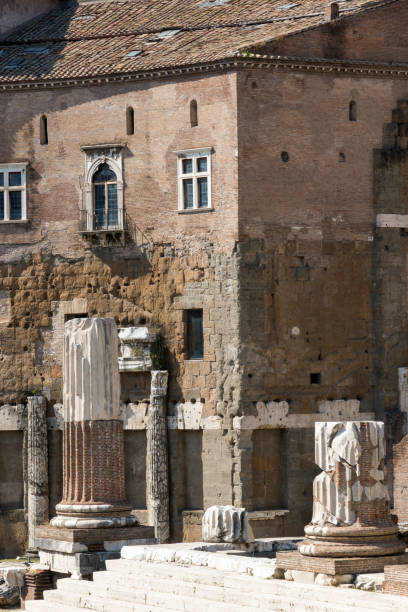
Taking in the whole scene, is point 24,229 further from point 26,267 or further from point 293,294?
point 293,294

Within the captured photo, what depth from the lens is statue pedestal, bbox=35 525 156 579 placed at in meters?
32.4

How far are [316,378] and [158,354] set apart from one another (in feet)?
12.6

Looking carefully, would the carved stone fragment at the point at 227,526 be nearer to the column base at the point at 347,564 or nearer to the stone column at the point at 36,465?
the column base at the point at 347,564

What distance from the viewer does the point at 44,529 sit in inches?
1331

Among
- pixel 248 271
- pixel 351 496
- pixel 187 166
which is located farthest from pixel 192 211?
pixel 351 496

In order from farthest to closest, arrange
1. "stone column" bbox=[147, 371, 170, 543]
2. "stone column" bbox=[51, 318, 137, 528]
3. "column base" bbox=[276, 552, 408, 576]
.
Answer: "stone column" bbox=[147, 371, 170, 543]
"stone column" bbox=[51, 318, 137, 528]
"column base" bbox=[276, 552, 408, 576]

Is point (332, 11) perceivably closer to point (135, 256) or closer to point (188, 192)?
point (188, 192)

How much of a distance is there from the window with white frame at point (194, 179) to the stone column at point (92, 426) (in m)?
9.30

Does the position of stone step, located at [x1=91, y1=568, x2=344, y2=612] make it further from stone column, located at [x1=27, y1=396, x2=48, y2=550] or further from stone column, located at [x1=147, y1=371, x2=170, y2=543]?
stone column, located at [x1=27, y1=396, x2=48, y2=550]

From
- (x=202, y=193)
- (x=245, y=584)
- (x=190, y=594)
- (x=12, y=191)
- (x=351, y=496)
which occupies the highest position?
(x=12, y=191)

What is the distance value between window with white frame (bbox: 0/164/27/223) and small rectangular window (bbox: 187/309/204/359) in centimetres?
533

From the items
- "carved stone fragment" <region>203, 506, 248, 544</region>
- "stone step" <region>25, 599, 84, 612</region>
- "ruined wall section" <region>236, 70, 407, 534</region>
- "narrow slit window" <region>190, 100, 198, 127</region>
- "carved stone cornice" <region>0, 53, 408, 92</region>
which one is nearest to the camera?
"stone step" <region>25, 599, 84, 612</region>

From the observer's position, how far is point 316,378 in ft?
141

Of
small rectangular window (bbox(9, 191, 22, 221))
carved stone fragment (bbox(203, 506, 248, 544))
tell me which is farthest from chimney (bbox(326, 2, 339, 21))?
carved stone fragment (bbox(203, 506, 248, 544))
